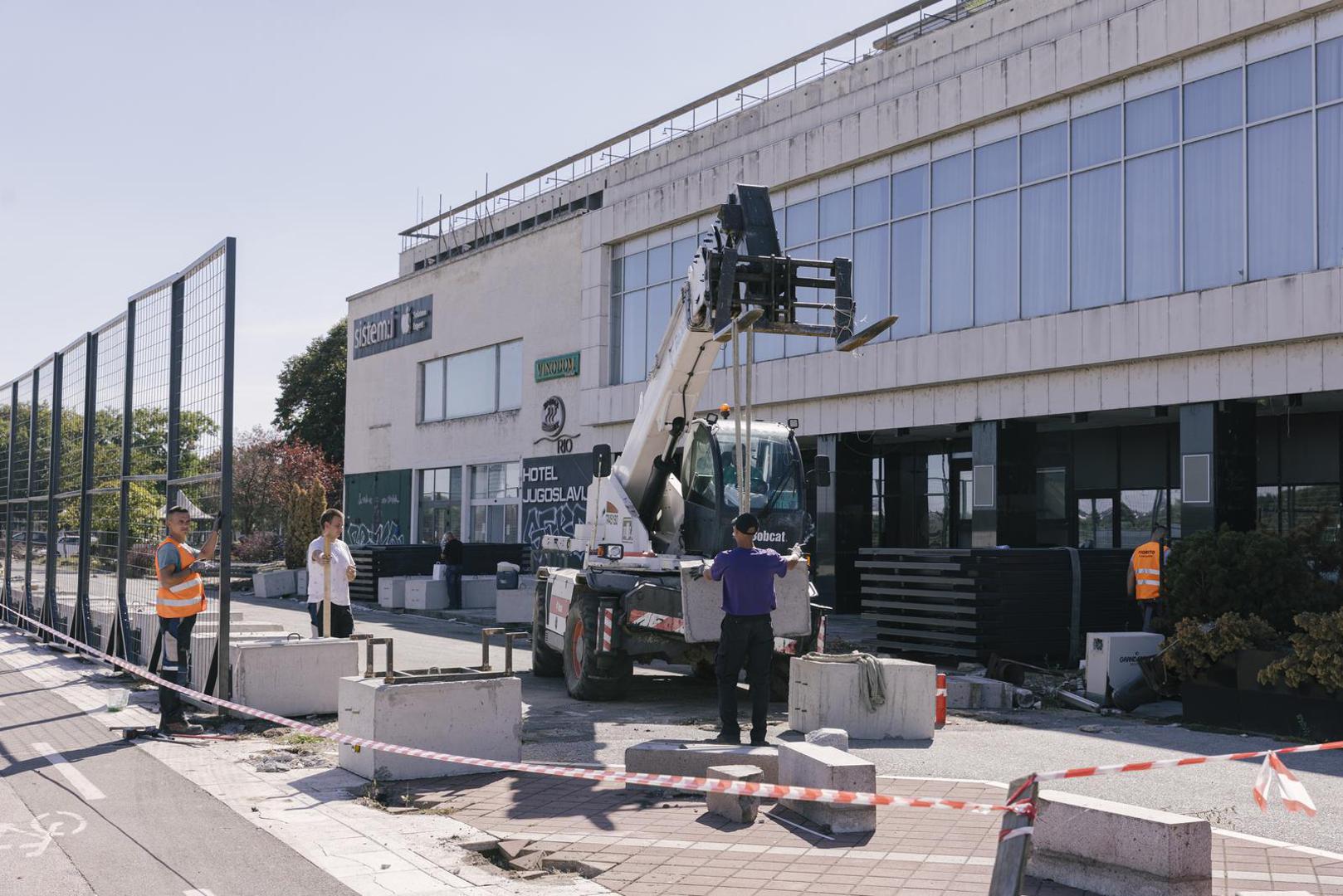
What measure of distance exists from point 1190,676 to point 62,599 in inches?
609

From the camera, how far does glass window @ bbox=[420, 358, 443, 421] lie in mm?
42594

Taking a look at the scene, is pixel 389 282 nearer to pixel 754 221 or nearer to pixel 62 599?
pixel 62 599

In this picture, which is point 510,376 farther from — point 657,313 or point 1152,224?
point 1152,224

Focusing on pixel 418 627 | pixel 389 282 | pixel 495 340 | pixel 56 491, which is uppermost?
pixel 389 282

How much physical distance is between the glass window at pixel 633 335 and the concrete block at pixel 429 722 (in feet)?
77.6

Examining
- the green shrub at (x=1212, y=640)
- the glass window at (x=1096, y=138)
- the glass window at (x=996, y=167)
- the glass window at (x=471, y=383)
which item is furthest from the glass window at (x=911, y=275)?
the glass window at (x=471, y=383)

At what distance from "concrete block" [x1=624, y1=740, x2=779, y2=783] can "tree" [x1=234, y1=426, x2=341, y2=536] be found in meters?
50.2

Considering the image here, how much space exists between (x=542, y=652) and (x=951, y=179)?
46.3ft

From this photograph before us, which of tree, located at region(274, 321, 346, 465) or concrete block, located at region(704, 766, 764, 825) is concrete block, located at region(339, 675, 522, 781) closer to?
concrete block, located at region(704, 766, 764, 825)

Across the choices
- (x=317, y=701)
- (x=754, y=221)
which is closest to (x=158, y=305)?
(x=317, y=701)

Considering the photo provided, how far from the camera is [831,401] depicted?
27.5 m

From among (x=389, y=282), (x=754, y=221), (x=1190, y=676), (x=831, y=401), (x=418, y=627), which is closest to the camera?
(x=754, y=221)

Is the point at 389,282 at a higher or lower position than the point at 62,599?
higher

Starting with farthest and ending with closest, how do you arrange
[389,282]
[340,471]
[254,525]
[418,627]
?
1. [340,471]
2. [254,525]
3. [389,282]
4. [418,627]
